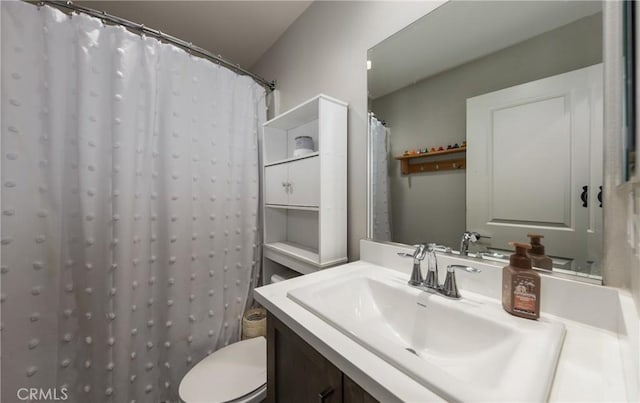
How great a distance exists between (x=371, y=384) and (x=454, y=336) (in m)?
0.35

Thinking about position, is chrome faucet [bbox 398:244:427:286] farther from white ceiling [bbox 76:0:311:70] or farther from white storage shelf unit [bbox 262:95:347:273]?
white ceiling [bbox 76:0:311:70]

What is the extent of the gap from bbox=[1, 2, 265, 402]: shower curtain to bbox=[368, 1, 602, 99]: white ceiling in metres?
0.96

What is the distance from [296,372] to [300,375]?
0.06 feet

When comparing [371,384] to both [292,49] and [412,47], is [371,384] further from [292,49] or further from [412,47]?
[292,49]

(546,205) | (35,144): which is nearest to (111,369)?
(35,144)

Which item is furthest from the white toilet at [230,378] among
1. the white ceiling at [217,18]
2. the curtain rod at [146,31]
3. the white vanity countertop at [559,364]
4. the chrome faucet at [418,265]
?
the white ceiling at [217,18]

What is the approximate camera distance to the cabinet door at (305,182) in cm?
109

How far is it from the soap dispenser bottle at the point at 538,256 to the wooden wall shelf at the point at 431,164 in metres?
0.29

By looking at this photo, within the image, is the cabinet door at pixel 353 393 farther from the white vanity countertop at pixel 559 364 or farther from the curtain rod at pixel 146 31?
the curtain rod at pixel 146 31

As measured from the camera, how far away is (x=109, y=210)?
40.8 inches

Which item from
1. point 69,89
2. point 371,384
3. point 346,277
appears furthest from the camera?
point 69,89

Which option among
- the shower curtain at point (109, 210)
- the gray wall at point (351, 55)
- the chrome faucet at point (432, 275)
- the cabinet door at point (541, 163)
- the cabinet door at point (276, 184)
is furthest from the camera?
the cabinet door at point (276, 184)

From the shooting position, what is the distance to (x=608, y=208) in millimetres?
562

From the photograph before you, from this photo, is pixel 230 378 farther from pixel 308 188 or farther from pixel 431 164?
pixel 431 164
